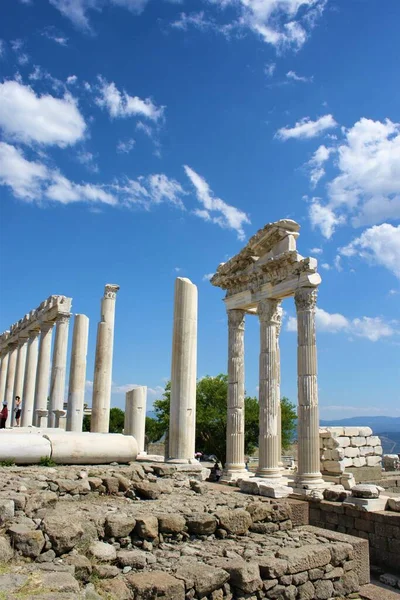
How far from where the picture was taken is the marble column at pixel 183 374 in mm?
15742

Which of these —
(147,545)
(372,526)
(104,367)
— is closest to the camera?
(147,545)

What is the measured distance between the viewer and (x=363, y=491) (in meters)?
14.6

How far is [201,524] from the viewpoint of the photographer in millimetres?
9586

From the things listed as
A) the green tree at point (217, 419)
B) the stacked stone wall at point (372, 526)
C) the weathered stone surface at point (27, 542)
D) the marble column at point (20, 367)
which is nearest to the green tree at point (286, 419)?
the green tree at point (217, 419)

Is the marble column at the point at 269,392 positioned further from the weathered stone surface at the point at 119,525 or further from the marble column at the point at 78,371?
the marble column at the point at 78,371

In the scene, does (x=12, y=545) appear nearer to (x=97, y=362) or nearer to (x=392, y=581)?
(x=392, y=581)

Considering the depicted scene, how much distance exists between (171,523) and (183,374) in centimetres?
706

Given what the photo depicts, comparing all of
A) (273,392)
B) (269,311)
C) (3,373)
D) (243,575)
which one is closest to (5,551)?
(243,575)

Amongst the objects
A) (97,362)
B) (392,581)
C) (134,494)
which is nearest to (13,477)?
(134,494)

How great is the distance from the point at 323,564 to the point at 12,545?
210 inches

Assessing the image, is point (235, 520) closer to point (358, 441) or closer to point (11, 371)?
point (358, 441)

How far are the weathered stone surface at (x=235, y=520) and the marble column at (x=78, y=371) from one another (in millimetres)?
17963

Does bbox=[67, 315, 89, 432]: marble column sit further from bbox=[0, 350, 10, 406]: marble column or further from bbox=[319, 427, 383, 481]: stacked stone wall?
bbox=[0, 350, 10, 406]: marble column

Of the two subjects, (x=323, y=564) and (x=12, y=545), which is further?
(x=323, y=564)
